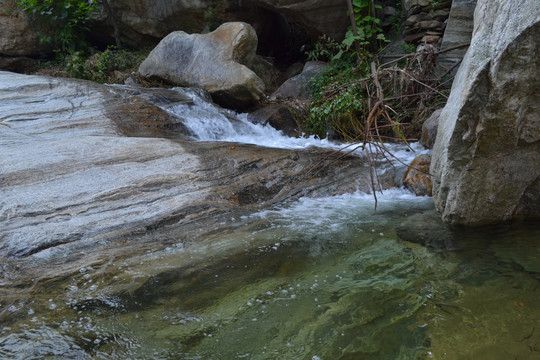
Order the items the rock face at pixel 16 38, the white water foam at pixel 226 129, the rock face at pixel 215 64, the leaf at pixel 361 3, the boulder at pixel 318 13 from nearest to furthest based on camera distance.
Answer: the white water foam at pixel 226 129
the rock face at pixel 215 64
the leaf at pixel 361 3
the boulder at pixel 318 13
the rock face at pixel 16 38

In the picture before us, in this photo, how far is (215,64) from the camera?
8844 millimetres

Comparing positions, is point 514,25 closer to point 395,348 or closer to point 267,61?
point 395,348

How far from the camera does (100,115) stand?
21.6 feet

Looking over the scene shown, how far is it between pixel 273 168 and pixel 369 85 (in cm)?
285

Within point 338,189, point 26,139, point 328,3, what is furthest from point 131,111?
point 328,3

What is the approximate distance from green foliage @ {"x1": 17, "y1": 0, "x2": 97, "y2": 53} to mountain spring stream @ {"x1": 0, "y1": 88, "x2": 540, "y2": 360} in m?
9.67

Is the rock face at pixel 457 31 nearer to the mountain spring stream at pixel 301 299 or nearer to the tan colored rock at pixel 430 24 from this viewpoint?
the tan colored rock at pixel 430 24

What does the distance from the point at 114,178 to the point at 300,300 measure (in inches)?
98.6

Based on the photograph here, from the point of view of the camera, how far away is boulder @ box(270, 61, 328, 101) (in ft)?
30.3

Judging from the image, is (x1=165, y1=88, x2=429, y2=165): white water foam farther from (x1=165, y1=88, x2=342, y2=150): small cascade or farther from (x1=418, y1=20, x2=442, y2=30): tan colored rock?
(x1=418, y1=20, x2=442, y2=30): tan colored rock

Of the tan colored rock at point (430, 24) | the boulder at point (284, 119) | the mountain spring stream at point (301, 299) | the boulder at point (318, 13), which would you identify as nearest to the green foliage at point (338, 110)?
the boulder at point (284, 119)

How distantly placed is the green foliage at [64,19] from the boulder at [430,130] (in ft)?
29.5

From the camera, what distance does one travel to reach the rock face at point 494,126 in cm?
305

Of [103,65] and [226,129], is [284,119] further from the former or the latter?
[103,65]
